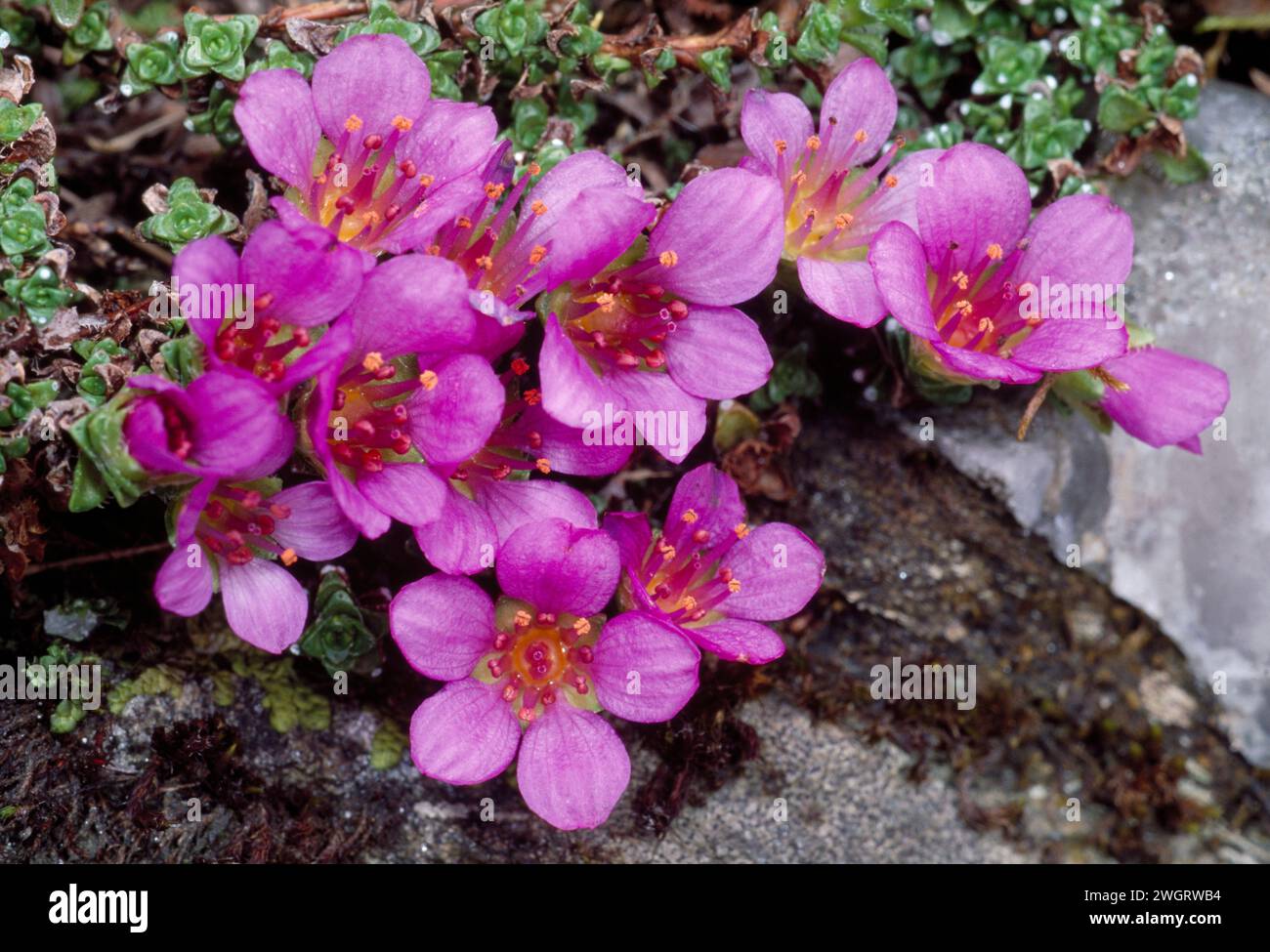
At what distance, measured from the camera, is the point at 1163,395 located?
2932mm

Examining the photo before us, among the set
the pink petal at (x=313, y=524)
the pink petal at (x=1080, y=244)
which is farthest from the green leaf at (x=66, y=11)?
the pink petal at (x=1080, y=244)

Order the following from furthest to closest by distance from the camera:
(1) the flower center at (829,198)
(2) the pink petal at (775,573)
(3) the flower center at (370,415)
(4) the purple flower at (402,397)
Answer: (1) the flower center at (829,198) → (2) the pink petal at (775,573) → (3) the flower center at (370,415) → (4) the purple flower at (402,397)

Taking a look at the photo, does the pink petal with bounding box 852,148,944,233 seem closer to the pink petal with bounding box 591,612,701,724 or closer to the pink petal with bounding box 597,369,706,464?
Answer: the pink petal with bounding box 597,369,706,464

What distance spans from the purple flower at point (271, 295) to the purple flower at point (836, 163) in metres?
1.05

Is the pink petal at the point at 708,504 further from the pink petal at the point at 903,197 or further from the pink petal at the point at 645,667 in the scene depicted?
the pink petal at the point at 903,197

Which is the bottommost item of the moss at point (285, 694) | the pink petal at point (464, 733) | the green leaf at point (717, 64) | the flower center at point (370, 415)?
the moss at point (285, 694)

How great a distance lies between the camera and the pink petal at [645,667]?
8.20 ft

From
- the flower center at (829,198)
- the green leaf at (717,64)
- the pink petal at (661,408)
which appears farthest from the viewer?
the green leaf at (717,64)

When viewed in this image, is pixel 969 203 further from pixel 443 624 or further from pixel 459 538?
pixel 443 624

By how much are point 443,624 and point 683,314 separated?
33.2 inches

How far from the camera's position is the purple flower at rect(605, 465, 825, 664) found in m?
2.73

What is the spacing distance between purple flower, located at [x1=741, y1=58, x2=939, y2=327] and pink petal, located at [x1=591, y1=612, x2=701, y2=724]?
0.93m

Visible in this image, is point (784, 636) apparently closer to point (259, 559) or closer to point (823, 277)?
point (823, 277)
